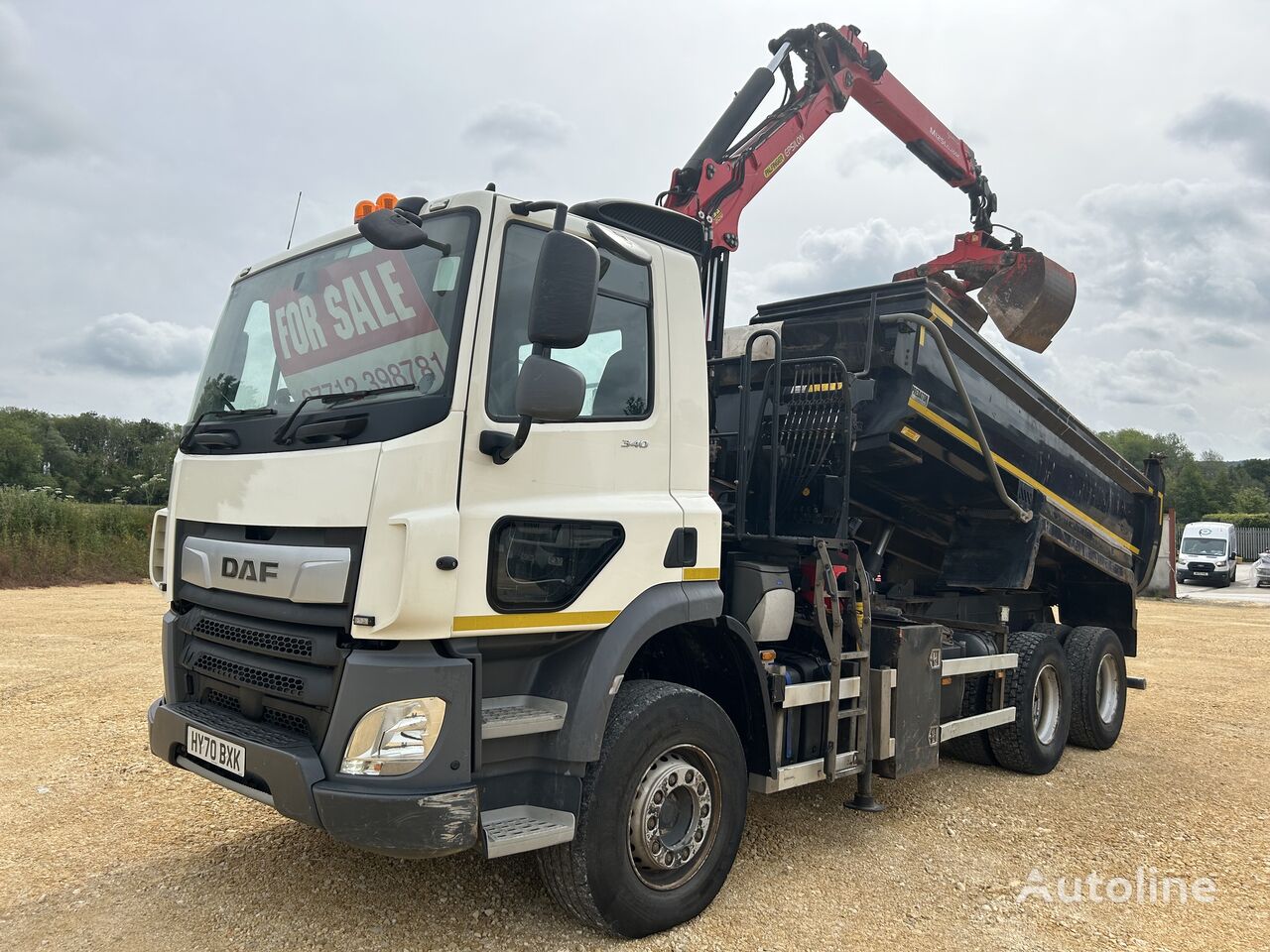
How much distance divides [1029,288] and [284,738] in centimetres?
632

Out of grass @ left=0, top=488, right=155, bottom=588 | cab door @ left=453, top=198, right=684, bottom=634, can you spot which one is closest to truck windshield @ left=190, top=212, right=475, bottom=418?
cab door @ left=453, top=198, right=684, bottom=634

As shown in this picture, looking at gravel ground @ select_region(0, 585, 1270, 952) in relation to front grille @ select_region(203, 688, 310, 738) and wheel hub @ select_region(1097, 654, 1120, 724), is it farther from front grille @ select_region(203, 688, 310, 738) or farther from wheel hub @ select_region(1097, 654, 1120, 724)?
front grille @ select_region(203, 688, 310, 738)

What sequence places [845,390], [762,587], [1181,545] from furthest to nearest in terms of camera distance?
[1181,545]
[845,390]
[762,587]

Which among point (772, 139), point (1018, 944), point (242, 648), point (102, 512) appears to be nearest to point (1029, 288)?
point (772, 139)

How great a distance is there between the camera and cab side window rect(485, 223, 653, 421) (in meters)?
3.24

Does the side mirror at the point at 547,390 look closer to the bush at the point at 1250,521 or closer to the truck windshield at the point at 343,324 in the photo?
the truck windshield at the point at 343,324

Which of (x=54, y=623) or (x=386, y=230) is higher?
(x=386, y=230)

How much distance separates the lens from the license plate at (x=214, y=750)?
3199mm

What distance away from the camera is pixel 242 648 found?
346 centimetres

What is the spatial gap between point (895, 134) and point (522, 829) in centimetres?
669

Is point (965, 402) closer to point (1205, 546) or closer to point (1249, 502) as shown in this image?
point (1205, 546)

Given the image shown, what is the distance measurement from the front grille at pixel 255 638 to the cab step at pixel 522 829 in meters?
0.85

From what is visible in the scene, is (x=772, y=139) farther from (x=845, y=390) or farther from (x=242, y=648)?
(x=242, y=648)

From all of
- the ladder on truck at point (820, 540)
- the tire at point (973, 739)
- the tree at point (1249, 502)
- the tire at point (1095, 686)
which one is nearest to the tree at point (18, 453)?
the tire at point (973, 739)
